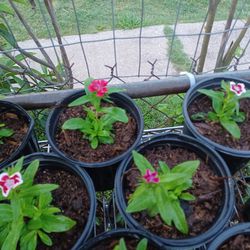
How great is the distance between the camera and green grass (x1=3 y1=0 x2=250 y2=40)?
2.68 m

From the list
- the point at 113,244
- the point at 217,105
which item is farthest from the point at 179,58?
the point at 113,244

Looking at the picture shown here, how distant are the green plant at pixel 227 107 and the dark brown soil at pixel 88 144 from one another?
0.76 feet

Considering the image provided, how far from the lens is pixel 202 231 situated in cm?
91

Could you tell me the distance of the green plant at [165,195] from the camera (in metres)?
0.84

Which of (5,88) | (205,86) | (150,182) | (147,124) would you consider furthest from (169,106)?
(150,182)

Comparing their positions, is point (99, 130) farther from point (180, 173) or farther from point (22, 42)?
point (22, 42)

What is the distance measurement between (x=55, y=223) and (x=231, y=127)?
0.62 m

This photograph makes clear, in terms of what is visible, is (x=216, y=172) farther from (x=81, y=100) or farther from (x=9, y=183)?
(x=9, y=183)

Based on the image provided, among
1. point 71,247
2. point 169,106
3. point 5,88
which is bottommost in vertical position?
point 71,247

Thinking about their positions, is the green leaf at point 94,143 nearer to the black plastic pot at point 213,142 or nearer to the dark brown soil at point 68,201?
the dark brown soil at point 68,201

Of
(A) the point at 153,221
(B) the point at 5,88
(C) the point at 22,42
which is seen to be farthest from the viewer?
(C) the point at 22,42

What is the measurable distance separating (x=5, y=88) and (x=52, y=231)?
84 cm

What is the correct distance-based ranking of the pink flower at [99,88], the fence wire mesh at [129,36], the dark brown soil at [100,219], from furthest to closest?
the fence wire mesh at [129,36]
the dark brown soil at [100,219]
the pink flower at [99,88]

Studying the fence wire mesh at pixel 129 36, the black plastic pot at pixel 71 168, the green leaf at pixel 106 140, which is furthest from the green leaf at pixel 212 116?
the fence wire mesh at pixel 129 36
